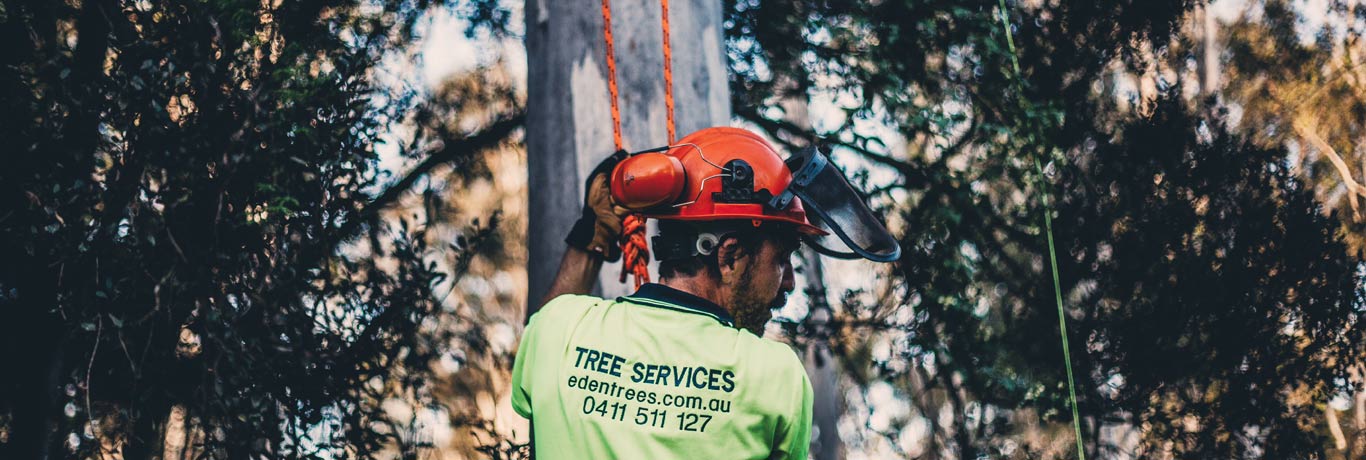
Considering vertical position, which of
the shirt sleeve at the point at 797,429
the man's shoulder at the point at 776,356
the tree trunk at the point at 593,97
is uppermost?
the tree trunk at the point at 593,97

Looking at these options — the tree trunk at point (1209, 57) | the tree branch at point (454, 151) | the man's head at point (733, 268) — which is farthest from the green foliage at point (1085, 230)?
the tree trunk at point (1209, 57)

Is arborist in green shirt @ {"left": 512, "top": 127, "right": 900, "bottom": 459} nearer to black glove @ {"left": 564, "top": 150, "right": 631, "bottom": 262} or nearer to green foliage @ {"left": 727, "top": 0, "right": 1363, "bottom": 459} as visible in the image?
black glove @ {"left": 564, "top": 150, "right": 631, "bottom": 262}

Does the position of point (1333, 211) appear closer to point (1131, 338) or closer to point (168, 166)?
point (1131, 338)

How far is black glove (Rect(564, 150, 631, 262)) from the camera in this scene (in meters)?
3.08

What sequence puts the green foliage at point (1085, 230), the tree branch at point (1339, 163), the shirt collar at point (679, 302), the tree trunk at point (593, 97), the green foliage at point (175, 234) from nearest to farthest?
1. the shirt collar at point (679, 302)
2. the green foliage at point (175, 234)
3. the tree trunk at point (593, 97)
4. the green foliage at point (1085, 230)
5. the tree branch at point (1339, 163)

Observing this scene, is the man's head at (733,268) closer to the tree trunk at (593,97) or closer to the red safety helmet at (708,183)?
the red safety helmet at (708,183)

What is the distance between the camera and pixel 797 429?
2.49 meters

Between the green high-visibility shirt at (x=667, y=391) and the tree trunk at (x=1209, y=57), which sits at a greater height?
the tree trunk at (x=1209, y=57)

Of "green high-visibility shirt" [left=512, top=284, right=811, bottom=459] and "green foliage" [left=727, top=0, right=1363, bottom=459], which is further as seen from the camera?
"green foliage" [left=727, top=0, right=1363, bottom=459]

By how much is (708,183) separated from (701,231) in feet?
0.40

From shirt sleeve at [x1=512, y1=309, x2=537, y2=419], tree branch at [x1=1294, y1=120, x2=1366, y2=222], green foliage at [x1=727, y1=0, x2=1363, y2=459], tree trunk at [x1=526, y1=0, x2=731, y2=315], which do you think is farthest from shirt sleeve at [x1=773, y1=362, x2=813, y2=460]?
tree branch at [x1=1294, y1=120, x2=1366, y2=222]

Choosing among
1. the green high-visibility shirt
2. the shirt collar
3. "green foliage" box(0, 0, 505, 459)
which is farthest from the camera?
"green foliage" box(0, 0, 505, 459)

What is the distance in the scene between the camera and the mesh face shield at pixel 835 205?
2.83 m

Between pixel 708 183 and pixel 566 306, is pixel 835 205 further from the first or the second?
pixel 566 306
